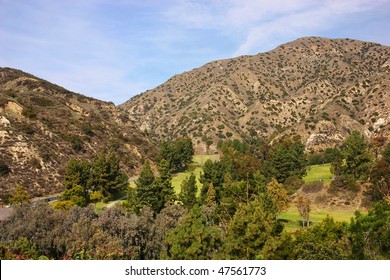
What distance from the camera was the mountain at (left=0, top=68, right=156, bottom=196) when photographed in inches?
2879

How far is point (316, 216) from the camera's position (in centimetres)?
5812

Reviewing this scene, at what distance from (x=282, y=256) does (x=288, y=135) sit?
122 m

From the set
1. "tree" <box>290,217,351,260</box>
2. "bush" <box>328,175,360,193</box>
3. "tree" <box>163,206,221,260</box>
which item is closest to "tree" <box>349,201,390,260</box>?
"tree" <box>290,217,351,260</box>

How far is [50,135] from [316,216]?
226 ft

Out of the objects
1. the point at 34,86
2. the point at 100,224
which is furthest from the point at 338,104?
the point at 100,224

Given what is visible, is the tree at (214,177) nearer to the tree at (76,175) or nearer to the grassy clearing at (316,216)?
the grassy clearing at (316,216)

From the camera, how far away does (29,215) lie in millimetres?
34750

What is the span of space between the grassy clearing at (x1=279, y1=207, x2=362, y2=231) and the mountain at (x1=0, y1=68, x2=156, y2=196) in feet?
154

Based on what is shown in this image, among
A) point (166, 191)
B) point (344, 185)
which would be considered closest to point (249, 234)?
point (166, 191)

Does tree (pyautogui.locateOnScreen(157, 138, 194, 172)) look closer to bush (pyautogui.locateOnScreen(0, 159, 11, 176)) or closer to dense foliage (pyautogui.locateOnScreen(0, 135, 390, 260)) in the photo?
dense foliage (pyautogui.locateOnScreen(0, 135, 390, 260))

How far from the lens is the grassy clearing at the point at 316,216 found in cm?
5180

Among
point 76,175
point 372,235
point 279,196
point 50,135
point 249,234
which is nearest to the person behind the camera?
point 372,235

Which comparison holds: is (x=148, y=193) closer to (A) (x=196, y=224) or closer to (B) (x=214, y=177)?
(B) (x=214, y=177)

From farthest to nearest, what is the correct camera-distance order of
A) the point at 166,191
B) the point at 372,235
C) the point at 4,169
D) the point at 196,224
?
the point at 4,169 < the point at 166,191 < the point at 196,224 < the point at 372,235
